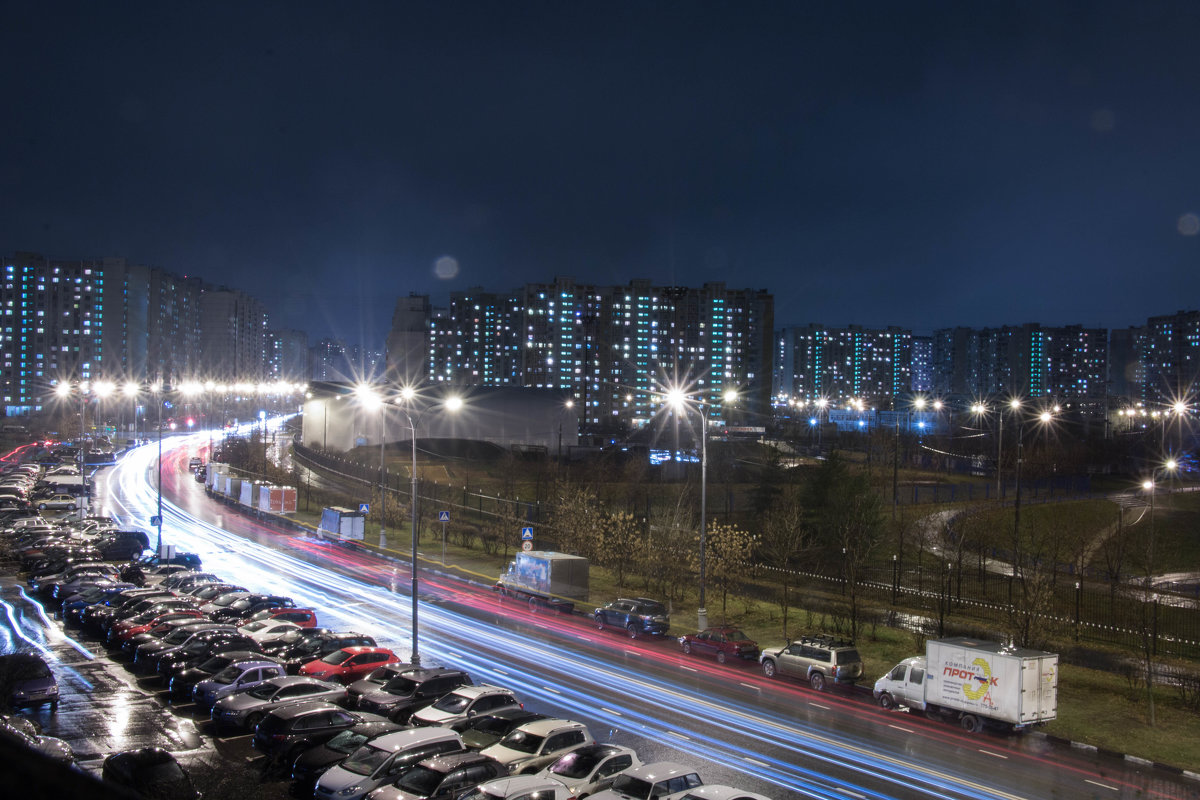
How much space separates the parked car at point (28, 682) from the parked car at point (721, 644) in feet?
52.3

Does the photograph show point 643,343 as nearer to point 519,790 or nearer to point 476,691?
point 476,691

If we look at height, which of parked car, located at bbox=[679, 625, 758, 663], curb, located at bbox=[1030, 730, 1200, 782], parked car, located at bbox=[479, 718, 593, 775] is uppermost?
parked car, located at bbox=[479, 718, 593, 775]

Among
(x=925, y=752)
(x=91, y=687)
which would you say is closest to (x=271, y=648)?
(x=91, y=687)

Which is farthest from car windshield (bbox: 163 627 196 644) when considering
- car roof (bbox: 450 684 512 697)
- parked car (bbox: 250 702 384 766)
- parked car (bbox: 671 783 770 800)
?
parked car (bbox: 671 783 770 800)

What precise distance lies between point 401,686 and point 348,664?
283 centimetres

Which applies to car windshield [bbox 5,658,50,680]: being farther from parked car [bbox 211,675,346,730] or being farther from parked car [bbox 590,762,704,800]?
parked car [bbox 590,762,704,800]

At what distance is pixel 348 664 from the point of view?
2069 cm

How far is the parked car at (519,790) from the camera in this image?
39.2ft

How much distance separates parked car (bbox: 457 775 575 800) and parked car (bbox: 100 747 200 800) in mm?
3816

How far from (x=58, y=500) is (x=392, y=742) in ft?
163

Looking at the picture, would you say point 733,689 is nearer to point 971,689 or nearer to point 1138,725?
point 971,689

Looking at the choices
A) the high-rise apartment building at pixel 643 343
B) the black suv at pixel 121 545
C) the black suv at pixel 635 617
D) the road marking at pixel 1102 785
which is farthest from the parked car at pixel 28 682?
the high-rise apartment building at pixel 643 343

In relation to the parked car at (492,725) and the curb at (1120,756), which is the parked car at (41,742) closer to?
the parked car at (492,725)

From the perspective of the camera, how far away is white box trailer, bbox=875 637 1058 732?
58.9 feet
